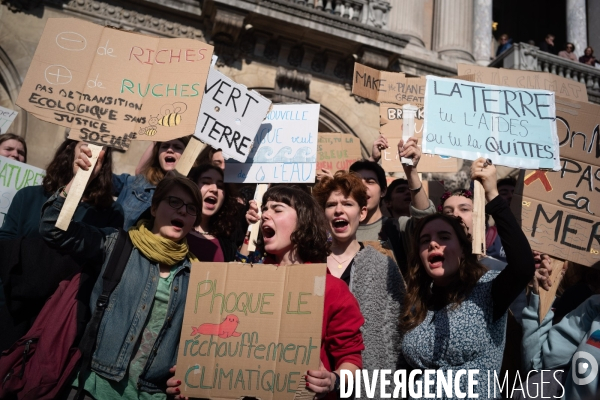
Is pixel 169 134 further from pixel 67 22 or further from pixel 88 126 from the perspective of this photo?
pixel 67 22

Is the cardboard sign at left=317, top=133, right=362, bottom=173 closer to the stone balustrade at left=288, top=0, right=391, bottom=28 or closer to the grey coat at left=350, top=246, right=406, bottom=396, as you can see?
the grey coat at left=350, top=246, right=406, bottom=396

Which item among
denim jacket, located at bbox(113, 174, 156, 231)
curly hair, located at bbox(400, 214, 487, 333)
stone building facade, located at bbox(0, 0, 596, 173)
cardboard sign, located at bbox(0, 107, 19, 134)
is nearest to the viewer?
curly hair, located at bbox(400, 214, 487, 333)

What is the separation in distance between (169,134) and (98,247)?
98cm

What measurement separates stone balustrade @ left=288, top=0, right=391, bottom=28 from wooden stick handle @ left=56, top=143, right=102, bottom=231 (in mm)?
8085

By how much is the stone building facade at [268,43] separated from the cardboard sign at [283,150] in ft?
15.8

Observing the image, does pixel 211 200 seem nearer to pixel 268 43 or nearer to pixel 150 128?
pixel 150 128

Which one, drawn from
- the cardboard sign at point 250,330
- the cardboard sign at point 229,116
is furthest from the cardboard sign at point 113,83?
the cardboard sign at point 250,330

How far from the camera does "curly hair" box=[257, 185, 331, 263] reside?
2971mm

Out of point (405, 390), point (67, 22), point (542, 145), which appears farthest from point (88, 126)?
point (542, 145)

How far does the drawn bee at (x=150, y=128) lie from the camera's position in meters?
3.66

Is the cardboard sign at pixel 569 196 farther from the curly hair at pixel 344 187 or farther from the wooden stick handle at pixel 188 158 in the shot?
the wooden stick handle at pixel 188 158

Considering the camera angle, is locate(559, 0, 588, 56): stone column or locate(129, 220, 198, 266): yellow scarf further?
locate(559, 0, 588, 56): stone column

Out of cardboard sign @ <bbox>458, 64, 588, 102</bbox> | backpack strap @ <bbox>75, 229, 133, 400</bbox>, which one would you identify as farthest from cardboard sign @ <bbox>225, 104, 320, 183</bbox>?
cardboard sign @ <bbox>458, 64, 588, 102</bbox>

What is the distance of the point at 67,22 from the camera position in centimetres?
380
